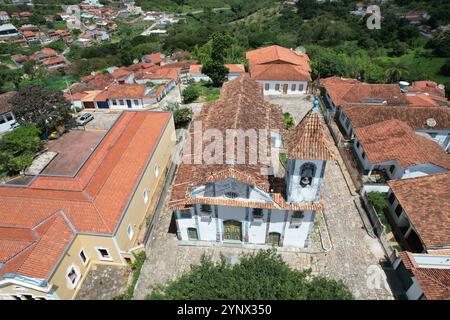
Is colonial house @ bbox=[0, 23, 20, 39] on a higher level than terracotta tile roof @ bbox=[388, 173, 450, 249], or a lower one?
lower

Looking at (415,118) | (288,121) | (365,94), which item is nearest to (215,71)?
(288,121)

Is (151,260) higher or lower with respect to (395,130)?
lower

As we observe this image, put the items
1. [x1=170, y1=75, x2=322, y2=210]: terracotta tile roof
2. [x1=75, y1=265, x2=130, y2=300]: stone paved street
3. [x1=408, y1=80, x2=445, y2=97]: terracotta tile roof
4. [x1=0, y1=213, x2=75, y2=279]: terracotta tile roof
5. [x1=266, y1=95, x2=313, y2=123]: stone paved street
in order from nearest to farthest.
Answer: [x1=0, y1=213, x2=75, y2=279]: terracotta tile roof → [x1=170, y1=75, x2=322, y2=210]: terracotta tile roof → [x1=75, y1=265, x2=130, y2=300]: stone paved street → [x1=266, y1=95, x2=313, y2=123]: stone paved street → [x1=408, y1=80, x2=445, y2=97]: terracotta tile roof

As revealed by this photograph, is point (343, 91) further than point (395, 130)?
Yes

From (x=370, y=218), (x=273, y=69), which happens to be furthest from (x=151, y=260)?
(x=273, y=69)

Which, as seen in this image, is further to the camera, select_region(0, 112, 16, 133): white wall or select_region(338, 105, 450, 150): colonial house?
select_region(0, 112, 16, 133): white wall

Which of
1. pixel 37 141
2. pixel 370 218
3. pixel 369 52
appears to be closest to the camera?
pixel 370 218

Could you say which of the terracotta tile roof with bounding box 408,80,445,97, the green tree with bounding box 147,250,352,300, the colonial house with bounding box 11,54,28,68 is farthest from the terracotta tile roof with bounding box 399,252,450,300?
the colonial house with bounding box 11,54,28,68

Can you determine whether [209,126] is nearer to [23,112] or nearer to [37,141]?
[37,141]

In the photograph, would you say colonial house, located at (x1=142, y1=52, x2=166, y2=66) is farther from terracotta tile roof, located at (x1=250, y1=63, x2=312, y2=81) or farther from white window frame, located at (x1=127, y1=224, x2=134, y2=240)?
white window frame, located at (x1=127, y1=224, x2=134, y2=240)
